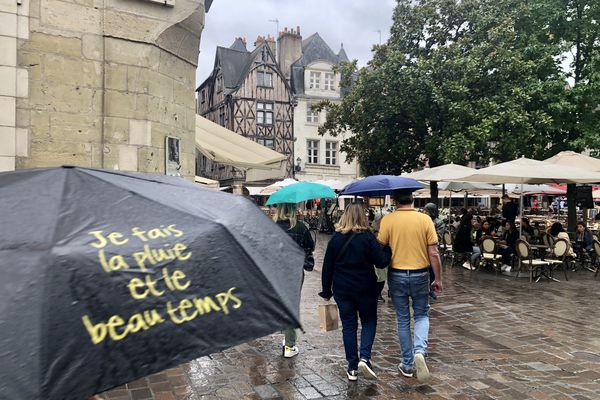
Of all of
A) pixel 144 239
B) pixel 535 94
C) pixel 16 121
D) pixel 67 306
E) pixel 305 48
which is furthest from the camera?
pixel 305 48

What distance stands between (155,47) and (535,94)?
1441cm

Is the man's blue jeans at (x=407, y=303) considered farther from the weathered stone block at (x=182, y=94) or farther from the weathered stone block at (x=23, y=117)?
the weathered stone block at (x=23, y=117)

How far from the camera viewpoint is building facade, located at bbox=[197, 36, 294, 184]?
34406mm

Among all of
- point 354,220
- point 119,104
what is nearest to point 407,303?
point 354,220

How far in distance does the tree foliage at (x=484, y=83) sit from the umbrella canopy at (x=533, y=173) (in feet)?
17.5

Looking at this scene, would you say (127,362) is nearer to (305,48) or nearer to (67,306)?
(67,306)

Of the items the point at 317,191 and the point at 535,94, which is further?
the point at 535,94

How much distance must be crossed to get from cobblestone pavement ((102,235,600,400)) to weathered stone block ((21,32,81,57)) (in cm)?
385

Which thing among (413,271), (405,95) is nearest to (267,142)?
(405,95)

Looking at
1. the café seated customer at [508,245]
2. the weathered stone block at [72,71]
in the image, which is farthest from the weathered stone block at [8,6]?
the café seated customer at [508,245]

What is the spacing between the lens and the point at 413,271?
470cm

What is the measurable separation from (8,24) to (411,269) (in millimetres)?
5099

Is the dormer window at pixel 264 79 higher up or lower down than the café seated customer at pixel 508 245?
higher up

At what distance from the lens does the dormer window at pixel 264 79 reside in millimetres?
35094
